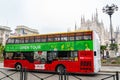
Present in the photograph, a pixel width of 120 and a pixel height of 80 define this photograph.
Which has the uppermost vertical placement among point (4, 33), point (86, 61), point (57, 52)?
point (4, 33)

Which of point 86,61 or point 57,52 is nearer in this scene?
point 86,61

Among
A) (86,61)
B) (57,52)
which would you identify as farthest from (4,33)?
(86,61)

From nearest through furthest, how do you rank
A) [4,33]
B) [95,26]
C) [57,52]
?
1. [57,52]
2. [4,33]
3. [95,26]

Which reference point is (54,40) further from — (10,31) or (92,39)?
(10,31)

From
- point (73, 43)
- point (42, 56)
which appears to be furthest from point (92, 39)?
point (42, 56)

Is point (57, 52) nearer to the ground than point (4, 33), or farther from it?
nearer to the ground

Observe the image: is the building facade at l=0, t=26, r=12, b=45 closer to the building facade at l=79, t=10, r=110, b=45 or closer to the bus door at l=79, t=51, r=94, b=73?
the building facade at l=79, t=10, r=110, b=45

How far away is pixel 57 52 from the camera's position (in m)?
16.5

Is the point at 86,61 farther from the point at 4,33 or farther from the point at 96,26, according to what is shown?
the point at 96,26

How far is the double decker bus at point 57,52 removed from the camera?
15297 mm

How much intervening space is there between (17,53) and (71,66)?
20.3 ft

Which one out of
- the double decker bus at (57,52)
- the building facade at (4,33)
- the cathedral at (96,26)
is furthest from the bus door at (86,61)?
the cathedral at (96,26)

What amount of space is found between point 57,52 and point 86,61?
2896mm

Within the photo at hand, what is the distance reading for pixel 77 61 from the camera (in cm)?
1562
